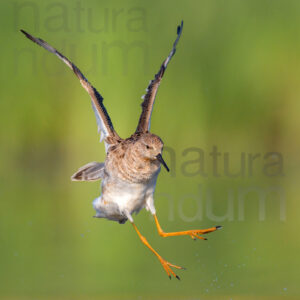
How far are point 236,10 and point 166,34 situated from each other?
1219 millimetres

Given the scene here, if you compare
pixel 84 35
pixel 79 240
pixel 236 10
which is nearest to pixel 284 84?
pixel 236 10

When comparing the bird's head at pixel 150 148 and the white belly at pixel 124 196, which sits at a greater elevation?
the bird's head at pixel 150 148

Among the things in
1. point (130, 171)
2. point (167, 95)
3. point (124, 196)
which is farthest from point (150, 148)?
point (167, 95)

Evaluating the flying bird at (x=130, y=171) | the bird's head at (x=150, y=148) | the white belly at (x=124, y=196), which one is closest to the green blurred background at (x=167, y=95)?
the flying bird at (x=130, y=171)

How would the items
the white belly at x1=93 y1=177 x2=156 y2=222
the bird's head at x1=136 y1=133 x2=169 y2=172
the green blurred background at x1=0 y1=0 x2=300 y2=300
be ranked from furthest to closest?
the green blurred background at x1=0 y1=0 x2=300 y2=300, the white belly at x1=93 y1=177 x2=156 y2=222, the bird's head at x1=136 y1=133 x2=169 y2=172

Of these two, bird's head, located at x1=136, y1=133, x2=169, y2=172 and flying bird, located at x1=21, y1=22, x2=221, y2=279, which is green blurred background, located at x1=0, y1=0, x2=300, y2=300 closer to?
flying bird, located at x1=21, y1=22, x2=221, y2=279

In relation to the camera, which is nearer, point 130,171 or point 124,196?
point 130,171

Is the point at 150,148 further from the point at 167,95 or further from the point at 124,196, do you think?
the point at 167,95

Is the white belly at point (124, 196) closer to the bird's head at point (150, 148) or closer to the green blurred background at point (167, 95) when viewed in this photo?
the bird's head at point (150, 148)

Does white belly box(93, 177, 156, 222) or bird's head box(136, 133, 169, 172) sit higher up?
bird's head box(136, 133, 169, 172)

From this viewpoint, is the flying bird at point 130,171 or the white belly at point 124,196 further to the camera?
the white belly at point 124,196

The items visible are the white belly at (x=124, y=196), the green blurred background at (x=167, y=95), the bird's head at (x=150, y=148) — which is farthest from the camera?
the green blurred background at (x=167, y=95)

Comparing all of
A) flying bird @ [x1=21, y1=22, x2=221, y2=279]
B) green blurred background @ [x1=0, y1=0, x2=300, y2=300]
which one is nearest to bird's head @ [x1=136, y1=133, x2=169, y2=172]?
flying bird @ [x1=21, y1=22, x2=221, y2=279]

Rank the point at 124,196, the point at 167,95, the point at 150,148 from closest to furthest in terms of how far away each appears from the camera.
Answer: the point at 150,148 → the point at 124,196 → the point at 167,95
